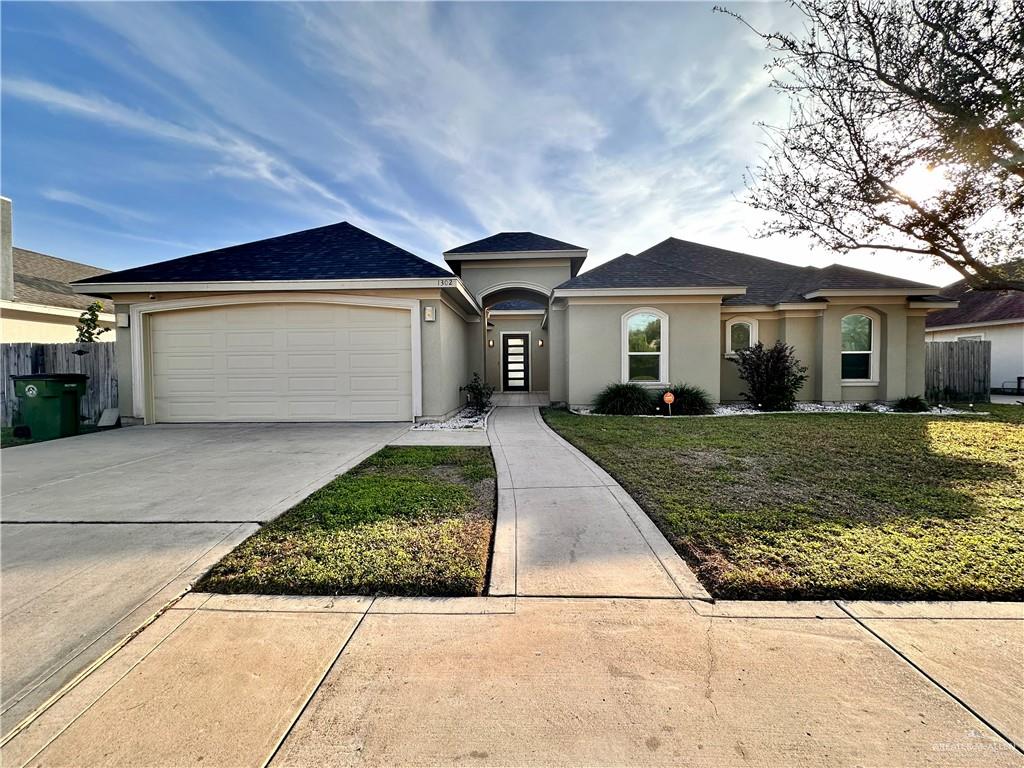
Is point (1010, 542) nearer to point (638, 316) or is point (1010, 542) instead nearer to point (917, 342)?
point (638, 316)

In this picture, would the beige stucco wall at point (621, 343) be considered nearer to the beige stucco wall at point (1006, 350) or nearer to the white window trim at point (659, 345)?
the white window trim at point (659, 345)

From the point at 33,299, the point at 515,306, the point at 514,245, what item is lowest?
the point at 33,299

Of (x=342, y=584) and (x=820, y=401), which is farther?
(x=820, y=401)

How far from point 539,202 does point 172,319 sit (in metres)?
10.2

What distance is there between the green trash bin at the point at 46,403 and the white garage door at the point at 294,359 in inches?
59.0

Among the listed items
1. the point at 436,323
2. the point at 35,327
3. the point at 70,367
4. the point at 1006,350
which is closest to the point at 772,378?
the point at 436,323

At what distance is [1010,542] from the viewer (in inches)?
118

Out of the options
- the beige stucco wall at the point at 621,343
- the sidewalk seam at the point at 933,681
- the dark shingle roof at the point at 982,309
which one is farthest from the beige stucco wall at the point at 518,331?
the sidewalk seam at the point at 933,681

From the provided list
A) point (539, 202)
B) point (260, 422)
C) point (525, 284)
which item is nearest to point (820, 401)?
point (525, 284)

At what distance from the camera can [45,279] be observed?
14.4m

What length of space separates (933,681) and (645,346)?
9.62 m

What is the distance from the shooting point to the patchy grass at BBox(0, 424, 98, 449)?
727 centimetres

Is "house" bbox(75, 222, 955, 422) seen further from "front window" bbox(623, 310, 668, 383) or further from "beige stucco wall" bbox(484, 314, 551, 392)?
"beige stucco wall" bbox(484, 314, 551, 392)

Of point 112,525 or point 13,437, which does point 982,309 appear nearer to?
point 112,525
